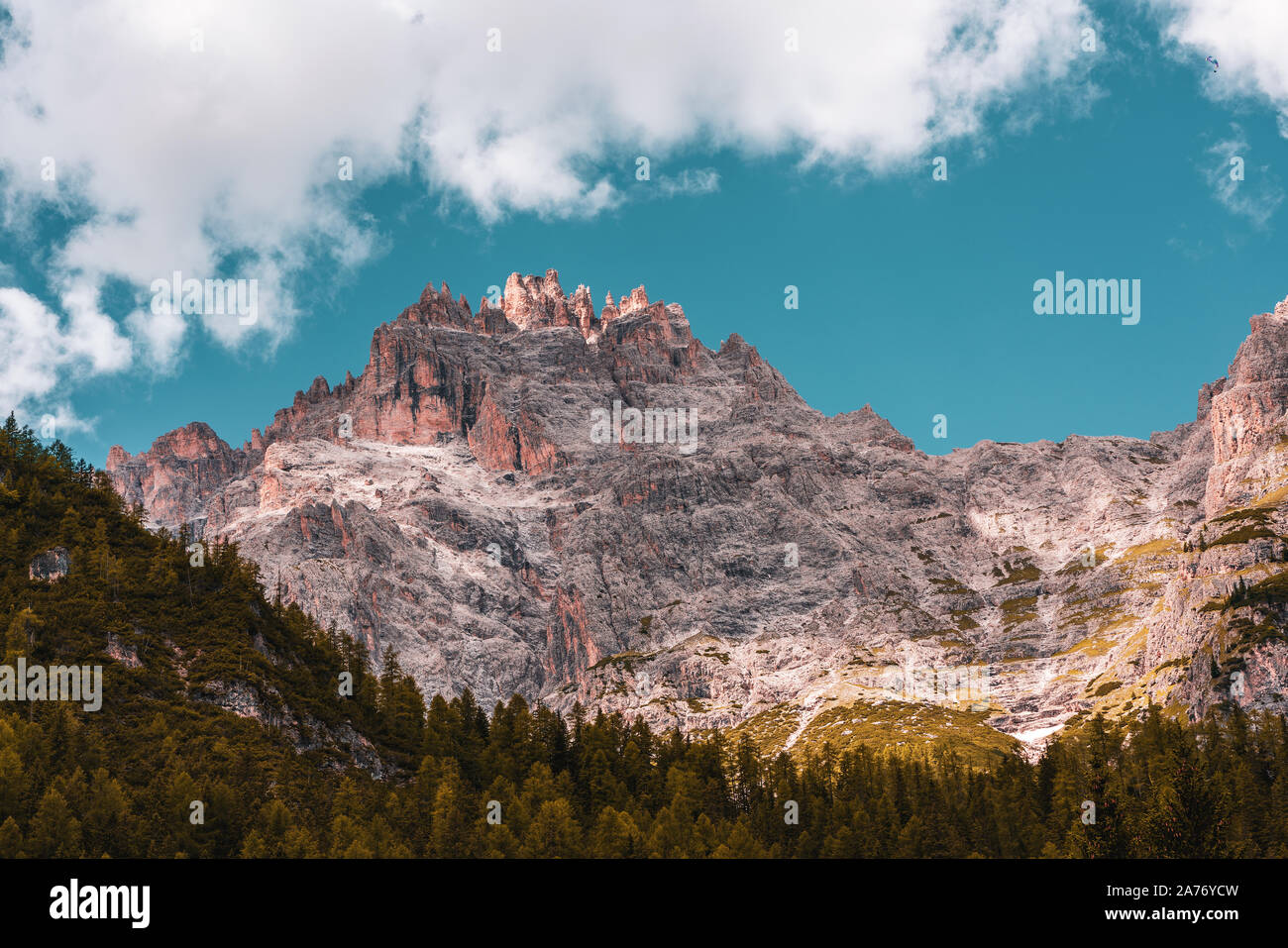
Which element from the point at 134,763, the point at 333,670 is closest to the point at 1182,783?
the point at 134,763

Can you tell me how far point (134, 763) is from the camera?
445ft

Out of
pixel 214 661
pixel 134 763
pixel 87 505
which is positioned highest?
pixel 87 505

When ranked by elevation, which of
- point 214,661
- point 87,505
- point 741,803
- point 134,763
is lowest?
point 741,803

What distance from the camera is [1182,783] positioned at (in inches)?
3548

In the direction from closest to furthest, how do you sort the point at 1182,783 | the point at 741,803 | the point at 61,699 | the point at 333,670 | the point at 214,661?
the point at 1182,783
the point at 61,699
the point at 214,661
the point at 741,803
the point at 333,670

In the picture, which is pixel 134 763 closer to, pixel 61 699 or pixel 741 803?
pixel 61 699
